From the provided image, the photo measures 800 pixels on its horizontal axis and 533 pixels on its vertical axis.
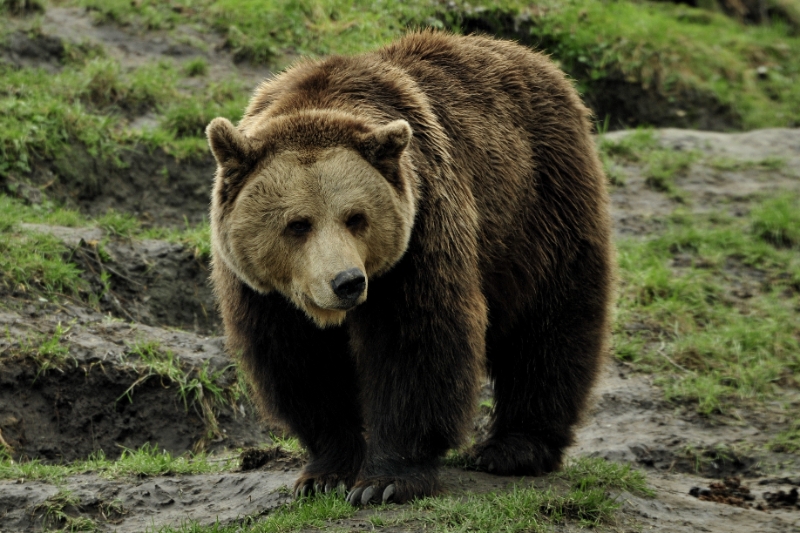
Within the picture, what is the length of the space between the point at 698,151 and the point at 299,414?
6.55m

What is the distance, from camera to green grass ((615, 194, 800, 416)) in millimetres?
7715

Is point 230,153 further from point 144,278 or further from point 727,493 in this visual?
point 727,493

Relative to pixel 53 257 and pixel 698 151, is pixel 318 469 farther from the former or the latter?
pixel 698 151

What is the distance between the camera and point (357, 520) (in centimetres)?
465

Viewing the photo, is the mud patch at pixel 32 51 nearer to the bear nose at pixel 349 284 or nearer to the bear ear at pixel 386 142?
the bear ear at pixel 386 142

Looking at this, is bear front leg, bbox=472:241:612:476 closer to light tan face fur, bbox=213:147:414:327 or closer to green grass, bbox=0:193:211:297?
light tan face fur, bbox=213:147:414:327

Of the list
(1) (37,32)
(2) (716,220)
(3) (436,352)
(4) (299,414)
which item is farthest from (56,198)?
A: (2) (716,220)

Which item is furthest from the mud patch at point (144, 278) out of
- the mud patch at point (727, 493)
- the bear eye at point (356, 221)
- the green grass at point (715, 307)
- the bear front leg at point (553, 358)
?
the mud patch at point (727, 493)

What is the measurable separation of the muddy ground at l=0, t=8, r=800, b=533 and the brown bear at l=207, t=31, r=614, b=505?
0.49m

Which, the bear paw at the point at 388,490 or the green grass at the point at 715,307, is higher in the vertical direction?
the bear paw at the point at 388,490

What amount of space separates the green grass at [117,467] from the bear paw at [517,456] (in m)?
1.51

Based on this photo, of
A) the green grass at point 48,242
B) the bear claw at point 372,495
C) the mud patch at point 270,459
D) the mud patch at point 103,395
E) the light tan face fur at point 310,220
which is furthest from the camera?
the green grass at point 48,242

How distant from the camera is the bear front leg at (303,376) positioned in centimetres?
507

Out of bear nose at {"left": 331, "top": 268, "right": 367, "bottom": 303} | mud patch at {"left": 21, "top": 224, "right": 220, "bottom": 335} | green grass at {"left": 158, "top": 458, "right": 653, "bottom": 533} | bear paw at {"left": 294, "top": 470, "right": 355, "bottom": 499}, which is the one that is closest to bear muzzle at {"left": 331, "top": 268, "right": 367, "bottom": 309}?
bear nose at {"left": 331, "top": 268, "right": 367, "bottom": 303}
